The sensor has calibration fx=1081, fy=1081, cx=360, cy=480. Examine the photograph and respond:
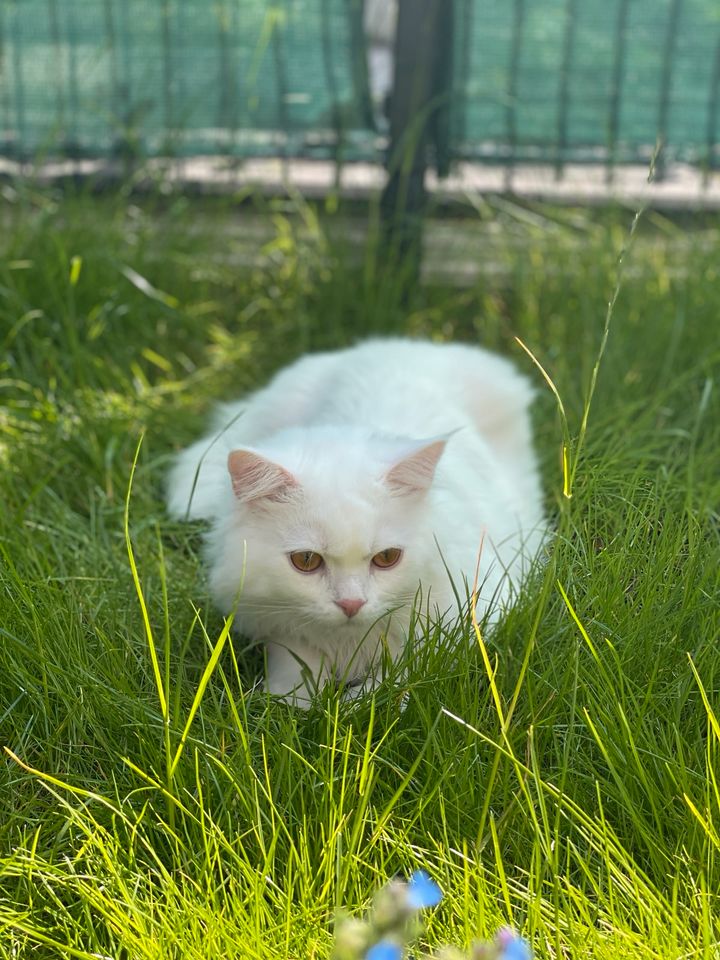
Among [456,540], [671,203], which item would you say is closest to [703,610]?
[456,540]

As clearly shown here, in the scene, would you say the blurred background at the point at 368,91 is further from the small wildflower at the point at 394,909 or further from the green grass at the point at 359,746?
the small wildflower at the point at 394,909

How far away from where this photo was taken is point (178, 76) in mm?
4277

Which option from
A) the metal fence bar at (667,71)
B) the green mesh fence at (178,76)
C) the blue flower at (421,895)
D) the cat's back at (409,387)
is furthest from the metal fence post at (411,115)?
the blue flower at (421,895)

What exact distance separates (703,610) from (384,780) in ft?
→ 2.25

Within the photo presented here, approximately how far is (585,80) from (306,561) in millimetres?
2978

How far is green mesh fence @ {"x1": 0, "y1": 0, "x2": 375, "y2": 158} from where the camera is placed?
419 cm

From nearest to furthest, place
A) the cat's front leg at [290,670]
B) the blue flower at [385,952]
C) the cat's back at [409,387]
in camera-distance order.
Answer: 1. the blue flower at [385,952]
2. the cat's front leg at [290,670]
3. the cat's back at [409,387]

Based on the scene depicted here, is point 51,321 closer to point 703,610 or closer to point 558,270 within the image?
point 558,270

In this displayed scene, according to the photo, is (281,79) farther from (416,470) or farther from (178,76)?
(416,470)

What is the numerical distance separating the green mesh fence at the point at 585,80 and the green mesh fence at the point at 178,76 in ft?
1.49

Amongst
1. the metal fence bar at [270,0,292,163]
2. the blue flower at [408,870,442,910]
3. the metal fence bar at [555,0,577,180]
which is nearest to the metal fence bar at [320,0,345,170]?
the metal fence bar at [270,0,292,163]

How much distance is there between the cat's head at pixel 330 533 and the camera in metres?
2.07

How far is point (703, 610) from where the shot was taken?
2.05 meters

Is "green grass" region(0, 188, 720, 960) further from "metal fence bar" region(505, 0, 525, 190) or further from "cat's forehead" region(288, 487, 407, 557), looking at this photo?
A: "metal fence bar" region(505, 0, 525, 190)
